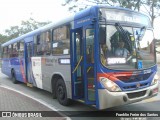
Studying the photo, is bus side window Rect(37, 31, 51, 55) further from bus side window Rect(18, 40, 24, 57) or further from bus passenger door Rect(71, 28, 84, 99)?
bus side window Rect(18, 40, 24, 57)

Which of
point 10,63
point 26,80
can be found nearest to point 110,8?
point 26,80

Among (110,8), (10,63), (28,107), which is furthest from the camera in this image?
(10,63)

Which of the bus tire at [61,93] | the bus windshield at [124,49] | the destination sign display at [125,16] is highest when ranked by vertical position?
the destination sign display at [125,16]

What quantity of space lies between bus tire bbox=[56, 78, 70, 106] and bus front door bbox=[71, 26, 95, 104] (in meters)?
0.70

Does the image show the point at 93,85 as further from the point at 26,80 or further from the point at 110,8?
the point at 26,80

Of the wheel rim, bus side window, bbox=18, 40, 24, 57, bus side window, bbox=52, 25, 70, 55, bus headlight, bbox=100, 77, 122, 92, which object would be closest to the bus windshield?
bus headlight, bbox=100, 77, 122, 92

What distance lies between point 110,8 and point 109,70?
1.75 m

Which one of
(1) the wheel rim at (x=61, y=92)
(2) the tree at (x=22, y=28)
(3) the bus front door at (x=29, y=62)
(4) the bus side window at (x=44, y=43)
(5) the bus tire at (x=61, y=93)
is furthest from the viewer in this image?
(2) the tree at (x=22, y=28)

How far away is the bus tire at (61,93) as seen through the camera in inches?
343

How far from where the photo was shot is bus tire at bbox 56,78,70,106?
8.70 m

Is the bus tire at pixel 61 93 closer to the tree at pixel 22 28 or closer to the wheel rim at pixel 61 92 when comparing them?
the wheel rim at pixel 61 92

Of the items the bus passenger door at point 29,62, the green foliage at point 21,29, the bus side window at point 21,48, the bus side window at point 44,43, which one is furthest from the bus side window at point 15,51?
the green foliage at point 21,29

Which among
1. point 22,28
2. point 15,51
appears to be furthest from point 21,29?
point 15,51

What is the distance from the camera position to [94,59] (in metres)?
6.91
